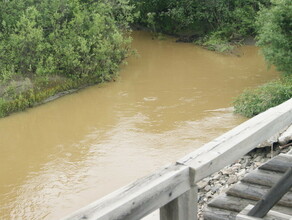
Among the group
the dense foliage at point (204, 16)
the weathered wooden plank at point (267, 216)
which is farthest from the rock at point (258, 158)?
Result: the dense foliage at point (204, 16)

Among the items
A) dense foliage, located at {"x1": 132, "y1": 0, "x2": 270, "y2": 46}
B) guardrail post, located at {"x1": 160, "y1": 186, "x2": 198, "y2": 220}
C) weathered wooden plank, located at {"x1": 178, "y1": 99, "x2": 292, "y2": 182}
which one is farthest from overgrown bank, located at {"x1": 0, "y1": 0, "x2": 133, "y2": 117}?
guardrail post, located at {"x1": 160, "y1": 186, "x2": 198, "y2": 220}

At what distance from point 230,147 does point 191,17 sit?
2169cm

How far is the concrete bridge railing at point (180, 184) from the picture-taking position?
199 cm

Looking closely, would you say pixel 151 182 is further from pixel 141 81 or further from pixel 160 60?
pixel 160 60

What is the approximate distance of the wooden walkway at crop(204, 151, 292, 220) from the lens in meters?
2.87

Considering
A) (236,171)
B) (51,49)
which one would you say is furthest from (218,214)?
(51,49)

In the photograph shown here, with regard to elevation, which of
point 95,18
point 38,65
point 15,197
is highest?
point 95,18

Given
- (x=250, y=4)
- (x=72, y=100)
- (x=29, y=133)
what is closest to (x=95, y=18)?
(x=72, y=100)

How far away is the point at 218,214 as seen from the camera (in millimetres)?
2867

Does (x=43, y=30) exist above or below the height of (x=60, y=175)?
above

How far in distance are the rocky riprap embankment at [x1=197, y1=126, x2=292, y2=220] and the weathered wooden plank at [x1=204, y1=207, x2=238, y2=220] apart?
A: 4.72 metres

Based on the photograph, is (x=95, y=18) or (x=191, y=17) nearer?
(x=95, y=18)

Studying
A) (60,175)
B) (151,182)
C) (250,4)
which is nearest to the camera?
(151,182)

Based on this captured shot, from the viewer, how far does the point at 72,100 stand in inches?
602
